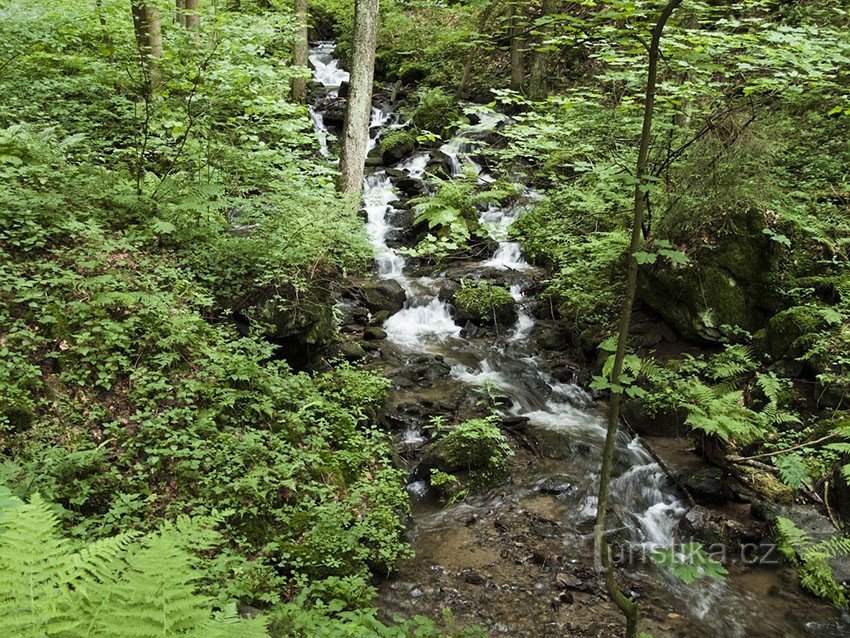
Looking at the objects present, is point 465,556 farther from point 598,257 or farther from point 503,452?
point 598,257

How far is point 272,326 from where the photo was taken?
6.62 metres

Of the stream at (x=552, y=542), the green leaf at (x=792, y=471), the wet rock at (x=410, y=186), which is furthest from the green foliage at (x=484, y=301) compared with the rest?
the green leaf at (x=792, y=471)

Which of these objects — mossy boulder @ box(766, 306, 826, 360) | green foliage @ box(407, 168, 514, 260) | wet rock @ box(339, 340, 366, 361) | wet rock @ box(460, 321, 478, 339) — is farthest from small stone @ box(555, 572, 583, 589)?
green foliage @ box(407, 168, 514, 260)

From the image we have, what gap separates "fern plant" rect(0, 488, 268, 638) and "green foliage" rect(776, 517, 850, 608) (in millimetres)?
5674

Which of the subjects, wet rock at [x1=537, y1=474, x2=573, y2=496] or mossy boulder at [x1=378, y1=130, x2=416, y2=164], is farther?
mossy boulder at [x1=378, y1=130, x2=416, y2=164]

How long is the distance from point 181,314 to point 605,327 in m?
6.76

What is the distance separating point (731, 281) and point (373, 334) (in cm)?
591

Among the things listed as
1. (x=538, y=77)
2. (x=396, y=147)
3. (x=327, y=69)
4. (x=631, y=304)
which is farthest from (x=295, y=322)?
(x=327, y=69)

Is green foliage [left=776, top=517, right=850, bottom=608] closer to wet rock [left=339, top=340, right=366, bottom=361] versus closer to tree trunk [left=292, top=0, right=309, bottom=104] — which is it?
wet rock [left=339, top=340, right=366, bottom=361]

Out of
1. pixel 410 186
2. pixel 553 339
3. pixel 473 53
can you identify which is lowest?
pixel 553 339

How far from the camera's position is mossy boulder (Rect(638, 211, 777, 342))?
26.6ft

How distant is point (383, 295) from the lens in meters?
10.9

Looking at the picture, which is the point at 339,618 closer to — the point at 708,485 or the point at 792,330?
the point at 708,485

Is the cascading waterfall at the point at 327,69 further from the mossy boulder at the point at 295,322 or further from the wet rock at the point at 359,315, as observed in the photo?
the mossy boulder at the point at 295,322
